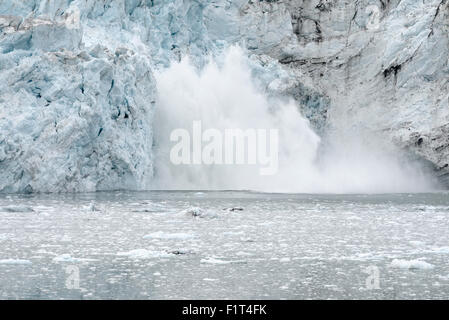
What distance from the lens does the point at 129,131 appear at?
19.1m

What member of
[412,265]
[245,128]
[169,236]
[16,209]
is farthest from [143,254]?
[245,128]

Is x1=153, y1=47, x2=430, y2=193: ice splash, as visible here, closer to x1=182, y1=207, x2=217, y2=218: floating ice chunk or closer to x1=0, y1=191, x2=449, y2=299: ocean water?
x1=0, y1=191, x2=449, y2=299: ocean water

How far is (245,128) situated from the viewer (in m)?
23.6

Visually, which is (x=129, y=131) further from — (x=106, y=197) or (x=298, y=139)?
(x=298, y=139)

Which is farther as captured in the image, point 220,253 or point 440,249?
point 440,249

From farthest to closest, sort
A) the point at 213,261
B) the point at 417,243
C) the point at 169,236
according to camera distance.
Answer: the point at 169,236, the point at 417,243, the point at 213,261

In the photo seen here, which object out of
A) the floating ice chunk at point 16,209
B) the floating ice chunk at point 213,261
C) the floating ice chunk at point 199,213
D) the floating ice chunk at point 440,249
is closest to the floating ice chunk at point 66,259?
the floating ice chunk at point 213,261

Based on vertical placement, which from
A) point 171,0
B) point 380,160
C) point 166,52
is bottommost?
point 380,160

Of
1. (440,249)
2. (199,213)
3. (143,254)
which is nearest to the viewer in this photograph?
(143,254)

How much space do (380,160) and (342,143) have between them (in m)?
1.66

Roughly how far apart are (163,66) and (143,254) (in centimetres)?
1533

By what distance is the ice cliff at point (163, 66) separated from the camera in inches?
696

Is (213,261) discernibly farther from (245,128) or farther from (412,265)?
(245,128)
